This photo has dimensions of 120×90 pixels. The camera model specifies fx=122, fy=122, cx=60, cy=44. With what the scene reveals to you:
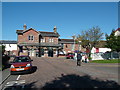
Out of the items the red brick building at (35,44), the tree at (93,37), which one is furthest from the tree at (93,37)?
the red brick building at (35,44)

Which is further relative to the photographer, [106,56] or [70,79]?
[106,56]

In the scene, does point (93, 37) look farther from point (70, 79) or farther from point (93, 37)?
point (70, 79)

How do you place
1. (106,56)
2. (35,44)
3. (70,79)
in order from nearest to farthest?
(70,79)
(106,56)
(35,44)

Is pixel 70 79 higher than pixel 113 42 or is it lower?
lower

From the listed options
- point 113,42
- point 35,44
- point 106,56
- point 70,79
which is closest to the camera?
point 70,79

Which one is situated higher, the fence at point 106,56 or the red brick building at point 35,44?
the red brick building at point 35,44

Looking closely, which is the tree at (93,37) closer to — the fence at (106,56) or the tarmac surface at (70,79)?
the fence at (106,56)

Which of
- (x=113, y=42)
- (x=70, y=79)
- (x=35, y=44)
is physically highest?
(x=35, y=44)

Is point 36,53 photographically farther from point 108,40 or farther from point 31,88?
point 31,88

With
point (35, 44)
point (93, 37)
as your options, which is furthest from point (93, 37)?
point (35, 44)

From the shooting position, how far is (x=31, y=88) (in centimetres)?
640

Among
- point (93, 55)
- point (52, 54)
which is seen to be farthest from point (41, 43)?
point (93, 55)

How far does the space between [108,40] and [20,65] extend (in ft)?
52.6

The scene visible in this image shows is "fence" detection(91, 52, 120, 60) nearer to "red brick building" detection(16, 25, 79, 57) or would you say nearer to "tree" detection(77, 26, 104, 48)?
"tree" detection(77, 26, 104, 48)
